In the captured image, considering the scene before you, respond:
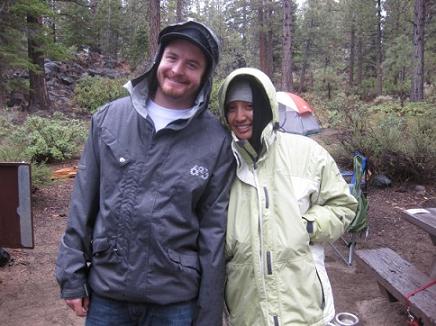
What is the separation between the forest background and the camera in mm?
7642

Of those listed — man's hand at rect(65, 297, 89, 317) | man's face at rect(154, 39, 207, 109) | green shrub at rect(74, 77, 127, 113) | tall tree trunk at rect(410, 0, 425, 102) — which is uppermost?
tall tree trunk at rect(410, 0, 425, 102)

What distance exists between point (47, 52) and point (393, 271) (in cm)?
1349

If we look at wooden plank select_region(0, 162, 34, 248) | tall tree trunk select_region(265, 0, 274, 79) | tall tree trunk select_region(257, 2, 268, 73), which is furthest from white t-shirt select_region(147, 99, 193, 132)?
tall tree trunk select_region(265, 0, 274, 79)

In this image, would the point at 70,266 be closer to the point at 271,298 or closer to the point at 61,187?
the point at 271,298

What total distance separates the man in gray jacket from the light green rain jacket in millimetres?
79

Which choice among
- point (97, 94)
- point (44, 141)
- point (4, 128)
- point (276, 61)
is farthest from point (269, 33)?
point (44, 141)

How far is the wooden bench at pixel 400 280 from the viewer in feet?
9.92

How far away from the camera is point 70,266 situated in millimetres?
1747

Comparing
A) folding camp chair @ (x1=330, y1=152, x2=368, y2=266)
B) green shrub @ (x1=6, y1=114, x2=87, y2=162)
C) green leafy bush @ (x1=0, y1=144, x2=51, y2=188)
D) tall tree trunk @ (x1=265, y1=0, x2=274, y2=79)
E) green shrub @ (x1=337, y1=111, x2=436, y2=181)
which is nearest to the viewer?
folding camp chair @ (x1=330, y1=152, x2=368, y2=266)

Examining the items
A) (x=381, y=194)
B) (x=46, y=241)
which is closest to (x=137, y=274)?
(x=46, y=241)

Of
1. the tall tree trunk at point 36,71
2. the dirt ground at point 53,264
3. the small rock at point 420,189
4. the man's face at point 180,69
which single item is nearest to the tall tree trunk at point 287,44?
the tall tree trunk at point 36,71

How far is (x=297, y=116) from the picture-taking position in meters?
8.22

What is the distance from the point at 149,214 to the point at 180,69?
60 centimetres

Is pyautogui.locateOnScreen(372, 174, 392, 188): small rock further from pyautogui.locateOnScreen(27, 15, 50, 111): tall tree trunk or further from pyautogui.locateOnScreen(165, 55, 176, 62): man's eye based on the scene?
pyautogui.locateOnScreen(27, 15, 50, 111): tall tree trunk
